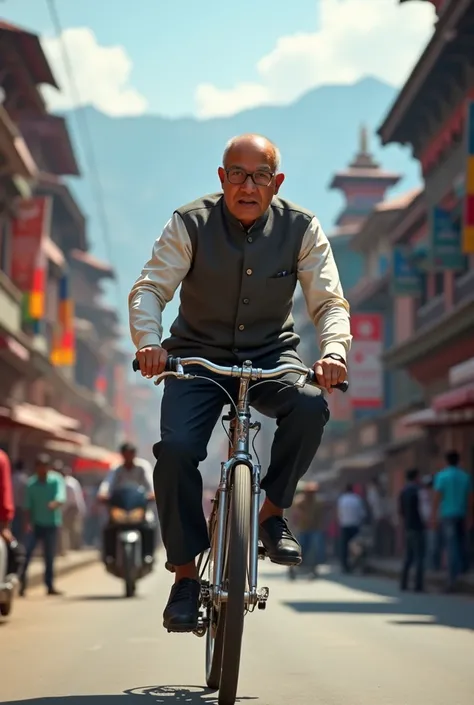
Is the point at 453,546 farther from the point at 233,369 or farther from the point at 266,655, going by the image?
the point at 233,369

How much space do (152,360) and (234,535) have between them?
0.76 metres

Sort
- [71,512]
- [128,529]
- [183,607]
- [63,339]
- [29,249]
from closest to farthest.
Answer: [183,607], [128,529], [71,512], [29,249], [63,339]

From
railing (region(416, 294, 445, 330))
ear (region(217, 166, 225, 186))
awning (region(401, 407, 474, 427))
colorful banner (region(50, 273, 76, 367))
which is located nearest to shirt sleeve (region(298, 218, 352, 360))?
ear (region(217, 166, 225, 186))

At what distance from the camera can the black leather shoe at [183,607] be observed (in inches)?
228

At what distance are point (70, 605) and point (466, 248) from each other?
9.78 m

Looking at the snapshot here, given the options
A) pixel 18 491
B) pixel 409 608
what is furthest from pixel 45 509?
pixel 18 491

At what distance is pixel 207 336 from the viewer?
6195 millimetres

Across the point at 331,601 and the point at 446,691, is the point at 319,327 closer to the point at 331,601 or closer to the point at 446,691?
the point at 446,691

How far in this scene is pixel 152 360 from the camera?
569cm

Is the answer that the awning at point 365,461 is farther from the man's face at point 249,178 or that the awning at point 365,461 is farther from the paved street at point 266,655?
the man's face at point 249,178

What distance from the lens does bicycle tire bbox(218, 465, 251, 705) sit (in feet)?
17.6

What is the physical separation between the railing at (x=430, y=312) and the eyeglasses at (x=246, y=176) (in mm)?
26718

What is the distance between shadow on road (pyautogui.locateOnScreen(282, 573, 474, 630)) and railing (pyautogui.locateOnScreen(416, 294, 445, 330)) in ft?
50.7

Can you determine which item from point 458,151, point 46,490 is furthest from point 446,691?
point 458,151
